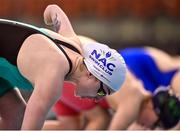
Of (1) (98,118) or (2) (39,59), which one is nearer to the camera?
(2) (39,59)

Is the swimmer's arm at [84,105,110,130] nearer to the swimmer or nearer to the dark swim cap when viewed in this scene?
the dark swim cap

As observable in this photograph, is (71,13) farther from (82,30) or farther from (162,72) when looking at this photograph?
(162,72)

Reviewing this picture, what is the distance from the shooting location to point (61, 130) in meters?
3.00

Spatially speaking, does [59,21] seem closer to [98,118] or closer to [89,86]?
[89,86]

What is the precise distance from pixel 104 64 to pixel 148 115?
3.44 ft

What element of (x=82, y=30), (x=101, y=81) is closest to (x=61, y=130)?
(x=101, y=81)

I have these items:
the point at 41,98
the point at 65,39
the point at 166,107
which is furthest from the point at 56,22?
the point at 166,107

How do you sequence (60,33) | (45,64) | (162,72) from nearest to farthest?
(45,64) < (60,33) < (162,72)

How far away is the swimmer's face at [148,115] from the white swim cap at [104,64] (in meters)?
0.95

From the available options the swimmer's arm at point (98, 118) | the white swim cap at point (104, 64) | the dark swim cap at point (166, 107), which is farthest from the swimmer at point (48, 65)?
the swimmer's arm at point (98, 118)

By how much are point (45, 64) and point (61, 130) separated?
1.37 m

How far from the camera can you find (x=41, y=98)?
5.34 feet

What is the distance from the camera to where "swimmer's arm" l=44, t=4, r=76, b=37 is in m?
1.95

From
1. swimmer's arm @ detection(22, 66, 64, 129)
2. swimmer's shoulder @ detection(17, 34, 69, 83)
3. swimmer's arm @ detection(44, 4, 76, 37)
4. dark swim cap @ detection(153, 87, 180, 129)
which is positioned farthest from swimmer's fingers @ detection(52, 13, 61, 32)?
dark swim cap @ detection(153, 87, 180, 129)
